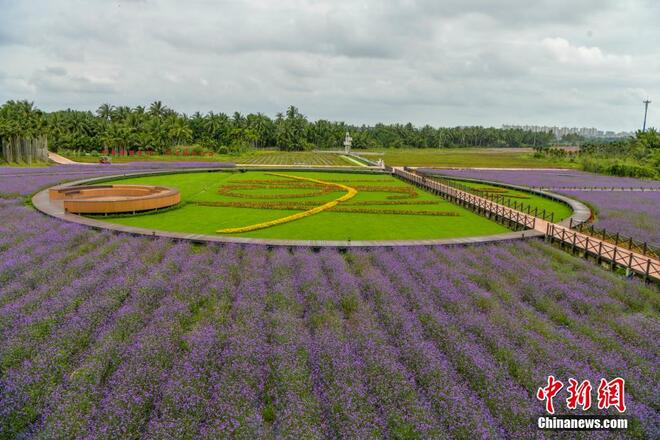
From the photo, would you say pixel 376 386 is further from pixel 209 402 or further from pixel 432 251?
pixel 432 251

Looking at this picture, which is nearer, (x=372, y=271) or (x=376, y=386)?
(x=376, y=386)

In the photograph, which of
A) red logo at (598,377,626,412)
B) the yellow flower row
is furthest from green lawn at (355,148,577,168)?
red logo at (598,377,626,412)

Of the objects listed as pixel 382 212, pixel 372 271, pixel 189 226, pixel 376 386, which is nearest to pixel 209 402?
pixel 376 386

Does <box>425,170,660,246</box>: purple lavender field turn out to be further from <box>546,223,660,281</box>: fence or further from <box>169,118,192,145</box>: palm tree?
<box>169,118,192,145</box>: palm tree

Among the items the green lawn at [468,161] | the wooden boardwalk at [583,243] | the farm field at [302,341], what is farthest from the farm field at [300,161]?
the farm field at [302,341]

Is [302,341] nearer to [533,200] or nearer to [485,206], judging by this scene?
[485,206]
